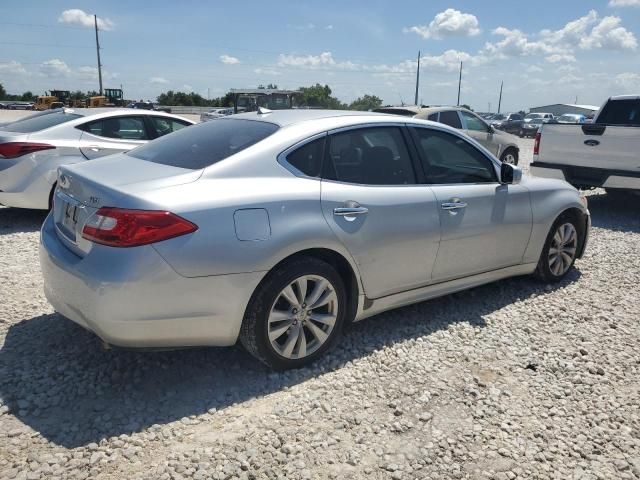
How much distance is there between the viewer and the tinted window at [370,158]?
347 cm

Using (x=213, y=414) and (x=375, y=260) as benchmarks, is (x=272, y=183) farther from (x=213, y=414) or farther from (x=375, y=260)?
(x=213, y=414)

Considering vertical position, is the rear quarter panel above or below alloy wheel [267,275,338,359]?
above

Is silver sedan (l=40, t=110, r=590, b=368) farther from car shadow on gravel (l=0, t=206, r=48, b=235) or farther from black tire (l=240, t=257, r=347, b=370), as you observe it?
car shadow on gravel (l=0, t=206, r=48, b=235)

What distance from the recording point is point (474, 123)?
1273cm

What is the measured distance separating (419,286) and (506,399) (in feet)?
3.30

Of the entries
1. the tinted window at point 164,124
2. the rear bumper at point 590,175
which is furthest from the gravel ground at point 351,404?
the rear bumper at point 590,175

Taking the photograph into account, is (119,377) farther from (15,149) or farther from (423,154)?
(15,149)

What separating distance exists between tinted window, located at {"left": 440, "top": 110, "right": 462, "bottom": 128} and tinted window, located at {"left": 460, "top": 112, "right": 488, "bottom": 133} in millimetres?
366

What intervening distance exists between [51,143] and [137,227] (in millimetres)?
4601

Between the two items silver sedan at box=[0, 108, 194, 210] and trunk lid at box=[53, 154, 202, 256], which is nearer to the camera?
trunk lid at box=[53, 154, 202, 256]

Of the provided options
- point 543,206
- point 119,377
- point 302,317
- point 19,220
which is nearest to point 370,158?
point 302,317

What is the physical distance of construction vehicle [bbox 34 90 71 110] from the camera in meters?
45.4

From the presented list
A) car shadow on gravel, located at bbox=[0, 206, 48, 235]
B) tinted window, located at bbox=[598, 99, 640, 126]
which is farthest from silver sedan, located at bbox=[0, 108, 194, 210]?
tinted window, located at bbox=[598, 99, 640, 126]

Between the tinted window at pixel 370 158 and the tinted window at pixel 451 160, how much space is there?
0.67ft
